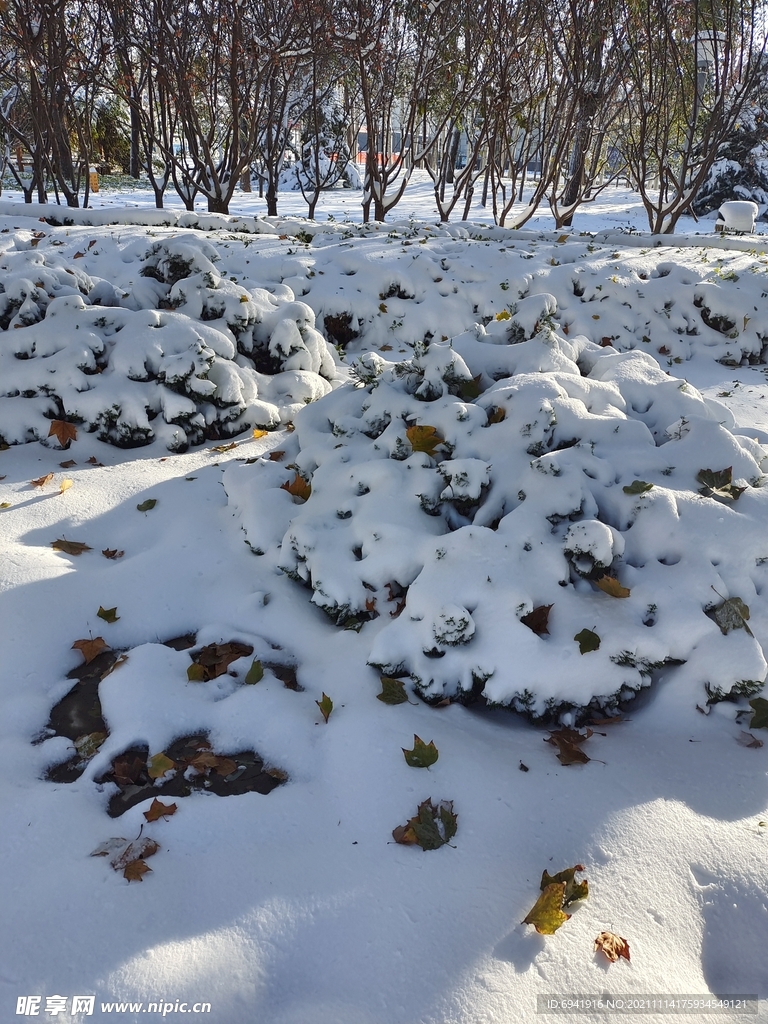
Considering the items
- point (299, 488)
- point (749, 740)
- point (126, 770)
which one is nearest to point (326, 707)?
point (126, 770)

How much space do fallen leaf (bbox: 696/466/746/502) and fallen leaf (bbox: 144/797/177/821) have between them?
7.18ft

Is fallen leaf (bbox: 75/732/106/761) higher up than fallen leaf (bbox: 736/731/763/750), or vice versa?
fallen leaf (bbox: 736/731/763/750)

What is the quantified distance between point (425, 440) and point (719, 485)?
120 cm

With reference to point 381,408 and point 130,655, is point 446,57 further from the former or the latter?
point 130,655

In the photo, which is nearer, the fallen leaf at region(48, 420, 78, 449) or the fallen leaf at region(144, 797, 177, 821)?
the fallen leaf at region(144, 797, 177, 821)

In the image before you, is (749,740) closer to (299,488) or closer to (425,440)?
(425,440)

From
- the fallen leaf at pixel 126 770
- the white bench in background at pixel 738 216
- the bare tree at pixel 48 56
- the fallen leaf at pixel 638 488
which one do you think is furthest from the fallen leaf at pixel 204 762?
the white bench in background at pixel 738 216

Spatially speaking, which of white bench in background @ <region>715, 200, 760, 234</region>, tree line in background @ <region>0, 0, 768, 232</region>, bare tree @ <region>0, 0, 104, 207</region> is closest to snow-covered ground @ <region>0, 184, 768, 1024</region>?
bare tree @ <region>0, 0, 104, 207</region>

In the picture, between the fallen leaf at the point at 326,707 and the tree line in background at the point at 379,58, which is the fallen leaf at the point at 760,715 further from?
the tree line in background at the point at 379,58

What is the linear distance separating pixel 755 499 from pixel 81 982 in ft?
8.59

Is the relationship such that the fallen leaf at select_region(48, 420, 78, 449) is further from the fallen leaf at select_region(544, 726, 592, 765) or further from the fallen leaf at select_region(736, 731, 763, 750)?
the fallen leaf at select_region(736, 731, 763, 750)

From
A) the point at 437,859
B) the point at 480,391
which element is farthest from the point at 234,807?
the point at 480,391

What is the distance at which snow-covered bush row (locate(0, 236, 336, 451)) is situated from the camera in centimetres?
399

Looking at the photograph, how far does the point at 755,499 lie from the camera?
8.30 ft
